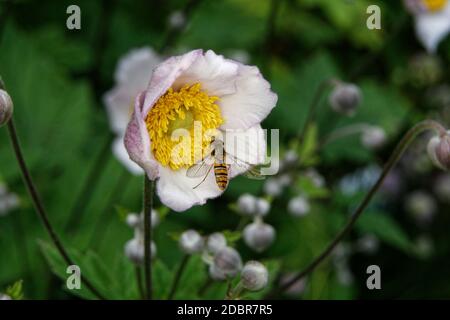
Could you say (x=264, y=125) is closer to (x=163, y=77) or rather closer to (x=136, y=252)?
(x=136, y=252)

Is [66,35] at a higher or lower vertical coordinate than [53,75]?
higher

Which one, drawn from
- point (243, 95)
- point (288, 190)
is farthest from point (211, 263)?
point (288, 190)

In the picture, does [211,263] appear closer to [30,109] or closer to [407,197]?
[30,109]

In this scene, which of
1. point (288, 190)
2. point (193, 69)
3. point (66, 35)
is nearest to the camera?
point (193, 69)

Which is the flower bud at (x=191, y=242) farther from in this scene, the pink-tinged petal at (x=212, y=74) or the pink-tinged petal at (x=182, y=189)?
the pink-tinged petal at (x=212, y=74)

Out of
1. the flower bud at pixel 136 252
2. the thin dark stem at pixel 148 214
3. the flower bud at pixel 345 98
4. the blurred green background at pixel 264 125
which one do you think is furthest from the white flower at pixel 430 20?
the thin dark stem at pixel 148 214

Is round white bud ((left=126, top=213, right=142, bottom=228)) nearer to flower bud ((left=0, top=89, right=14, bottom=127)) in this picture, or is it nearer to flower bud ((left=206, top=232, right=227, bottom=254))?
flower bud ((left=206, top=232, right=227, bottom=254))
